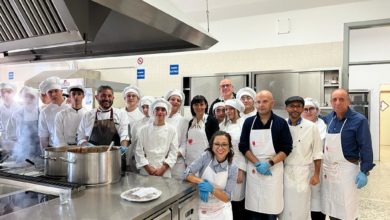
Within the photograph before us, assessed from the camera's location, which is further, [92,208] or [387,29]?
[387,29]

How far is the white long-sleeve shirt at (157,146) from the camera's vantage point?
2.13 metres

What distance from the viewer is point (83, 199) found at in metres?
1.24

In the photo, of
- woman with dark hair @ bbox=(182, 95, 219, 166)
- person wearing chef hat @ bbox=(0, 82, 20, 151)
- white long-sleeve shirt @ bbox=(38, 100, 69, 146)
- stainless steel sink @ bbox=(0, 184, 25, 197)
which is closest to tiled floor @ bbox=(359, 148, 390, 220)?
woman with dark hair @ bbox=(182, 95, 219, 166)

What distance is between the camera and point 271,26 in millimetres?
3967

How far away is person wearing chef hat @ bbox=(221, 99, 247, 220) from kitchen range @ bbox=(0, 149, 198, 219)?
30.0 inches

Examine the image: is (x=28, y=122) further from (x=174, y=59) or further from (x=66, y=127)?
(x=174, y=59)

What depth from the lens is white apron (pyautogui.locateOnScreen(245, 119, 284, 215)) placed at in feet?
6.83

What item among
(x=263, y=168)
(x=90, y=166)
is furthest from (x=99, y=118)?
(x=263, y=168)

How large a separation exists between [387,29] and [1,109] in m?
6.47

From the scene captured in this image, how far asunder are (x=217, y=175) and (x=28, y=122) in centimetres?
213

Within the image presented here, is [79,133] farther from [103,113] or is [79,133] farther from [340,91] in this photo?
[340,91]

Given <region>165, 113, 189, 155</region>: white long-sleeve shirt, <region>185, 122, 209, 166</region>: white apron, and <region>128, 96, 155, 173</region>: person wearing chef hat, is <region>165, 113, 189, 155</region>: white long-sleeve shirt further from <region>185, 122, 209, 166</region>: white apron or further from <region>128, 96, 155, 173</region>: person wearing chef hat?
<region>128, 96, 155, 173</region>: person wearing chef hat

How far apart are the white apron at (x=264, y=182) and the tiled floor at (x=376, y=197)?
1.46 m

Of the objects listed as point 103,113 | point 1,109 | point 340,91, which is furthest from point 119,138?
point 1,109
